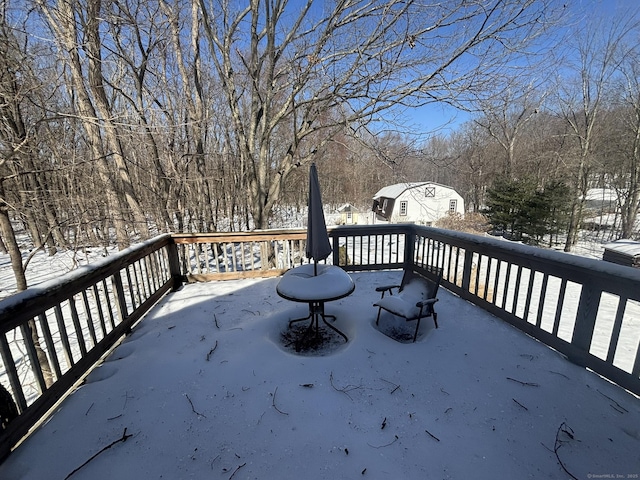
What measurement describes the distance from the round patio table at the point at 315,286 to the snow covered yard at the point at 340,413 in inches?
19.2

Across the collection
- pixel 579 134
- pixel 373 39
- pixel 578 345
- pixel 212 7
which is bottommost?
pixel 578 345

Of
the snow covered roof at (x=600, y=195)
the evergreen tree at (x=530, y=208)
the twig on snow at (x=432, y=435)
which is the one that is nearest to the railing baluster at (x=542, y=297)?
the twig on snow at (x=432, y=435)

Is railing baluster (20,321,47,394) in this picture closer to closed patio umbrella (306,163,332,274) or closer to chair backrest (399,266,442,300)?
closed patio umbrella (306,163,332,274)

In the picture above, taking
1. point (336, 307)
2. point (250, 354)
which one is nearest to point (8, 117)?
point (250, 354)

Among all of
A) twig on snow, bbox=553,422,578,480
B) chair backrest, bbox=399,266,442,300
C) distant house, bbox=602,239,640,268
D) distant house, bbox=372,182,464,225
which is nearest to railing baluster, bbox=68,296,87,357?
chair backrest, bbox=399,266,442,300

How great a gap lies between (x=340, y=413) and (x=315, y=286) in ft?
3.33

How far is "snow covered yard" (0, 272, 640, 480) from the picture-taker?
4.78 feet

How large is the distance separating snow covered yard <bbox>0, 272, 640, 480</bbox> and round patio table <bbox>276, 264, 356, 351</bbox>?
0.49 metres

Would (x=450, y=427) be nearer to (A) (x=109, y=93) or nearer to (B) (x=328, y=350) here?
(B) (x=328, y=350)

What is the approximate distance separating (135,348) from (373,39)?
6.55m

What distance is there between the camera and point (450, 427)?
1.68m

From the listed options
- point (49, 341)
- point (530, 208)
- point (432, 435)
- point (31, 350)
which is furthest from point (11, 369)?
point (530, 208)

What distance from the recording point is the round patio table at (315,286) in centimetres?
241

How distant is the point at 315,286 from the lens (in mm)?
2488
